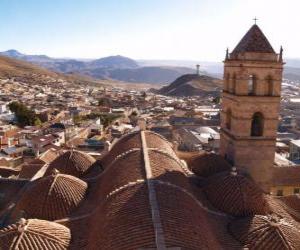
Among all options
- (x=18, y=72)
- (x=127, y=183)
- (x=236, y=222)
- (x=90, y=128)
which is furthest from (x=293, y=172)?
(x=18, y=72)

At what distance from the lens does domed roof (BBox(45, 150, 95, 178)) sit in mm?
17906

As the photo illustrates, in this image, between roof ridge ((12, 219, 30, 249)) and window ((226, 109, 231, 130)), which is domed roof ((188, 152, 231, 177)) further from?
roof ridge ((12, 219, 30, 249))

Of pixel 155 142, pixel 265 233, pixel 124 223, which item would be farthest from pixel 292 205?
pixel 124 223

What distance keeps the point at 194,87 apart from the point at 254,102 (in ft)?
394

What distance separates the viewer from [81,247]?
1165cm

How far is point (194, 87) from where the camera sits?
137 meters

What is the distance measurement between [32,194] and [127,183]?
3.96 m

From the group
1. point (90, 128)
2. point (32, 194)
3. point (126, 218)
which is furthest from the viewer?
point (90, 128)

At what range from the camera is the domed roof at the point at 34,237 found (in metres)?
10.9

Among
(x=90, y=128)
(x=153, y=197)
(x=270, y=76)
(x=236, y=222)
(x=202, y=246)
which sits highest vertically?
(x=270, y=76)

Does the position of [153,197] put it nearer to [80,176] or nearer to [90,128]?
[80,176]

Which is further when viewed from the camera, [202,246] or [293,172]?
[293,172]

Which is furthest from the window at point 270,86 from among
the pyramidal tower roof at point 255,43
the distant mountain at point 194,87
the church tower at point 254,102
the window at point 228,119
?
the distant mountain at point 194,87

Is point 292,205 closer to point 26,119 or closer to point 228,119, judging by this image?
point 228,119
